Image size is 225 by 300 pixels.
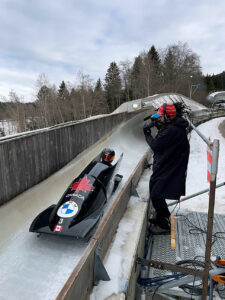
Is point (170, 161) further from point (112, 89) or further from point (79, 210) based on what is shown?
point (112, 89)

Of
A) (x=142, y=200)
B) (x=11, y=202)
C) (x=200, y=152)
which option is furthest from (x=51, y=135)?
(x=200, y=152)

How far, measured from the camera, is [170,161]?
2602 mm

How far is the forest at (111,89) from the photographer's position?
33.7 metres

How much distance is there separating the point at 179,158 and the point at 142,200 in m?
1.12

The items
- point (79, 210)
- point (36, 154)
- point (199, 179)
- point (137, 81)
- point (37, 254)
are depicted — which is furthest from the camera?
point (137, 81)

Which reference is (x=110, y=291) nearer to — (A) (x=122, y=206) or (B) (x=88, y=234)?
(B) (x=88, y=234)

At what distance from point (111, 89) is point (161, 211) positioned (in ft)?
136

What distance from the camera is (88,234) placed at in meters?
2.24

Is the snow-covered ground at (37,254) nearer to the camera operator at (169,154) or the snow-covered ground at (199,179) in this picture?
the camera operator at (169,154)

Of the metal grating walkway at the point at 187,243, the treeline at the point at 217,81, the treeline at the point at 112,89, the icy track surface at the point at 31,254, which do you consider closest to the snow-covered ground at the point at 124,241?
the icy track surface at the point at 31,254

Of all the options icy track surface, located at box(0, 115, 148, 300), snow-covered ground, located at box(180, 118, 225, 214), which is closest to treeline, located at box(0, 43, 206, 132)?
snow-covered ground, located at box(180, 118, 225, 214)

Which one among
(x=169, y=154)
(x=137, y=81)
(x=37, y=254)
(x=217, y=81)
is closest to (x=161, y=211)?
(x=169, y=154)

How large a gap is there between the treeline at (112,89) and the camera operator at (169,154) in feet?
96.8

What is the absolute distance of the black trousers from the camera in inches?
112
